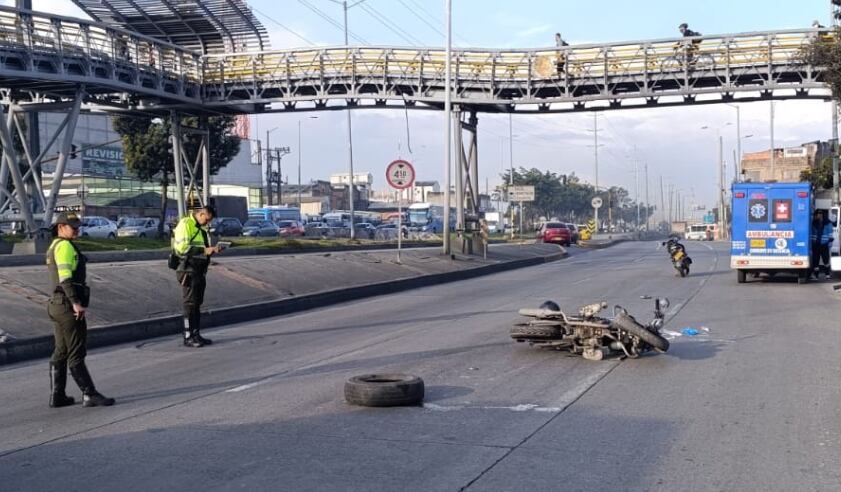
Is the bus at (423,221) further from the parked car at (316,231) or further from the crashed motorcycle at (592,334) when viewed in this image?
the crashed motorcycle at (592,334)

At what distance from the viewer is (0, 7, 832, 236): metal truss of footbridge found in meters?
34.1

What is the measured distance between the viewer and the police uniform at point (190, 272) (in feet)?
43.2

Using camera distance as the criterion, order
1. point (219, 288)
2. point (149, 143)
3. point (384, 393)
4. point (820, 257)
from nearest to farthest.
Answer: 1. point (384, 393)
2. point (219, 288)
3. point (820, 257)
4. point (149, 143)

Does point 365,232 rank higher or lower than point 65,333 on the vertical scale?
lower

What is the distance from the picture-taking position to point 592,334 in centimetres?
1142

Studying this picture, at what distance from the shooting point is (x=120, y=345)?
13695 mm

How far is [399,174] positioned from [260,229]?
35507mm

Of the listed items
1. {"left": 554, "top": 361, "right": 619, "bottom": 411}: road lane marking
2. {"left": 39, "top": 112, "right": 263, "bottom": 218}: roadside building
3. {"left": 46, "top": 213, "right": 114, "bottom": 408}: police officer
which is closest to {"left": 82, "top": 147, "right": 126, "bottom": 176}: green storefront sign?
{"left": 39, "top": 112, "right": 263, "bottom": 218}: roadside building

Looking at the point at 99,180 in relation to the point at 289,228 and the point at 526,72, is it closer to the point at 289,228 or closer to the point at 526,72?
the point at 289,228

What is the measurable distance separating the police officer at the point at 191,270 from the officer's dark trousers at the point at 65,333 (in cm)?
424

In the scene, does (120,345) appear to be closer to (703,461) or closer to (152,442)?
(152,442)

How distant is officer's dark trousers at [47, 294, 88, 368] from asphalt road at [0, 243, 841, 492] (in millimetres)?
498

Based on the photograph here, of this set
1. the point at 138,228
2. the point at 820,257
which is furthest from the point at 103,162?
the point at 820,257

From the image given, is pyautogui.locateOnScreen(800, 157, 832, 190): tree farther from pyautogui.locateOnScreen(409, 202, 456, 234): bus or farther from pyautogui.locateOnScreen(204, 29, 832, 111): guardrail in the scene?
pyautogui.locateOnScreen(409, 202, 456, 234): bus
